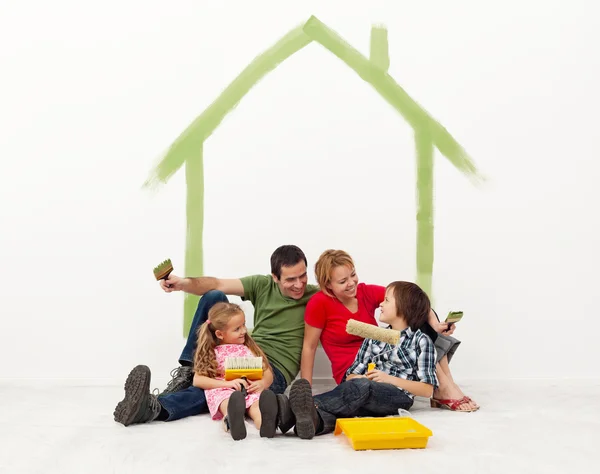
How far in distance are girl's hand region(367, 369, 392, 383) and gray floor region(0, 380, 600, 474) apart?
167 mm

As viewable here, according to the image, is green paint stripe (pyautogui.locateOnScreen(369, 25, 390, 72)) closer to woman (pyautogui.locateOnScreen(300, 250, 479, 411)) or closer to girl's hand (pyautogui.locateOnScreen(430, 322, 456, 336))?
woman (pyautogui.locateOnScreen(300, 250, 479, 411))

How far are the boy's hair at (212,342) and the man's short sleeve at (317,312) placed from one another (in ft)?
0.82

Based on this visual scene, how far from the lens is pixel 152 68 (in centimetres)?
299

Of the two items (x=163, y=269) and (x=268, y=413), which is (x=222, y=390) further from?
(x=163, y=269)

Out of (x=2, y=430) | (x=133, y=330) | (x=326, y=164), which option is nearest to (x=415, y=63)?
(x=326, y=164)

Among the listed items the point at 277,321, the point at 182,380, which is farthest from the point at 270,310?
the point at 182,380

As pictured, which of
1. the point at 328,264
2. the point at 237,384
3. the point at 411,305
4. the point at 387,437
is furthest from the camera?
the point at 328,264

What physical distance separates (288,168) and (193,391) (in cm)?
120

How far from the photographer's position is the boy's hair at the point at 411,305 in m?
2.32

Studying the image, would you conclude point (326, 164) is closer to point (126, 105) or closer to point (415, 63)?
point (415, 63)

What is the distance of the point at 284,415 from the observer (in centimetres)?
181

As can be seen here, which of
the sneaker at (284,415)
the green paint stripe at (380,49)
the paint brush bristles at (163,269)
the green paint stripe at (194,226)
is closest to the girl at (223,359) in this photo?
the sneaker at (284,415)

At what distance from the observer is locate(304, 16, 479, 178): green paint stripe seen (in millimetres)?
2953

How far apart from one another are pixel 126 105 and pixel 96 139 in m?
0.22
